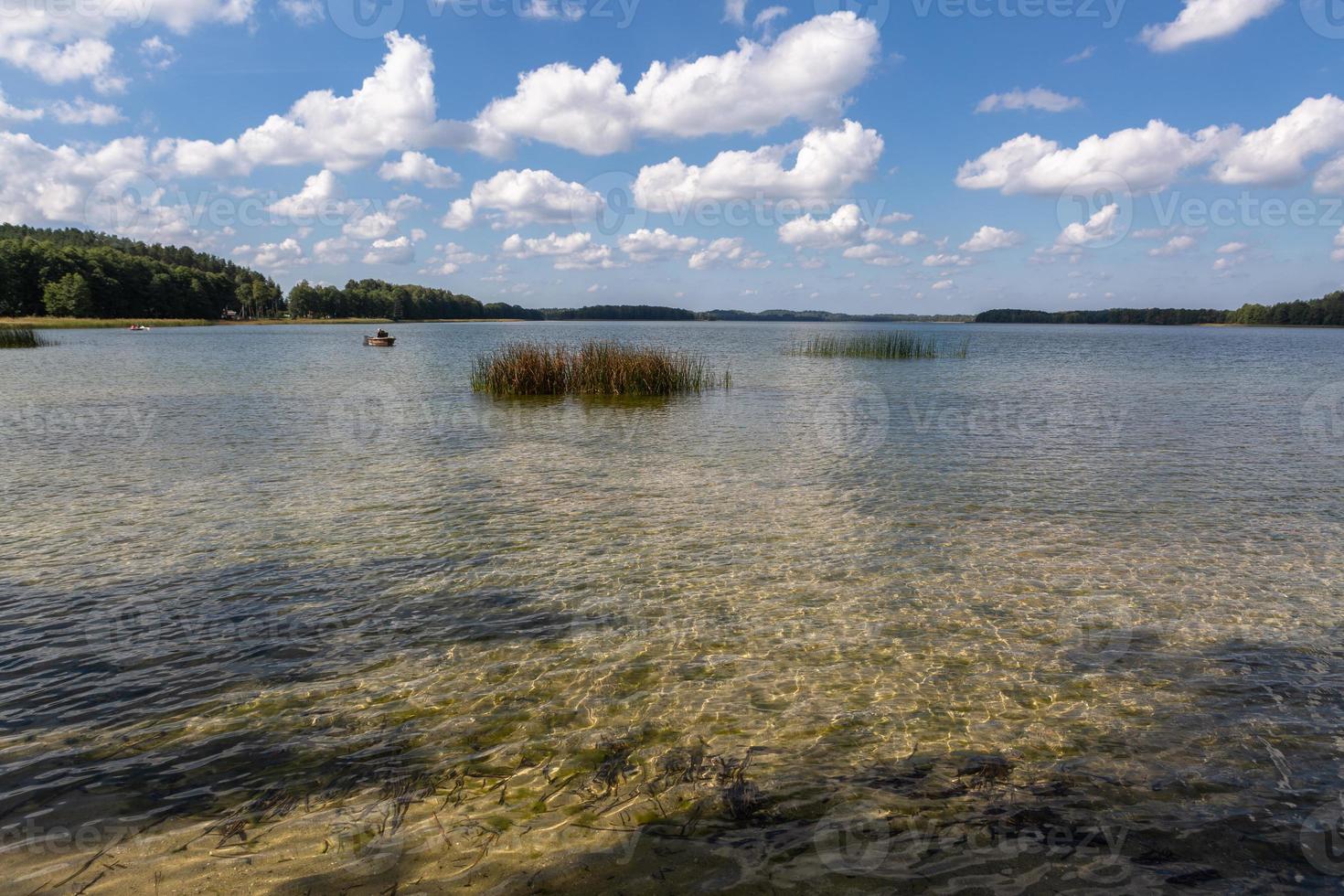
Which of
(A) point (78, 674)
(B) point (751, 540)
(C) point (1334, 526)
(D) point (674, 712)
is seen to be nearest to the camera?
(D) point (674, 712)

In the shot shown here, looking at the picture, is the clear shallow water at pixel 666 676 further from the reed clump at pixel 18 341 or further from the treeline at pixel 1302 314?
the treeline at pixel 1302 314

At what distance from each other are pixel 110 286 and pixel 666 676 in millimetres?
136909

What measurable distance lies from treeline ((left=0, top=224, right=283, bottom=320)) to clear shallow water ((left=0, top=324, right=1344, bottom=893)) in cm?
11474

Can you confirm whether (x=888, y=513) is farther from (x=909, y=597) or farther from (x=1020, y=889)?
(x=1020, y=889)

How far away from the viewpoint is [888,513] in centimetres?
1109

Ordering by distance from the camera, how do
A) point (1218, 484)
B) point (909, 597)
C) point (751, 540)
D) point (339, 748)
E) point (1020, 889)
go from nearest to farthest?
point (1020, 889), point (339, 748), point (909, 597), point (751, 540), point (1218, 484)

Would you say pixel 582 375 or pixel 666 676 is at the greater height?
pixel 582 375

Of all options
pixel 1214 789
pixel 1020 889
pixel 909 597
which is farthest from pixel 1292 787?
pixel 909 597

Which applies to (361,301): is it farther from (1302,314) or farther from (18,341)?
(1302,314)

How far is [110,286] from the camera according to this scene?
357 feet

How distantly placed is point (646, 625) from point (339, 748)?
2967mm

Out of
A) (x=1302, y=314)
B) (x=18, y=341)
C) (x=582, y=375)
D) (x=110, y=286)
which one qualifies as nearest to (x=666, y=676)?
(x=582, y=375)

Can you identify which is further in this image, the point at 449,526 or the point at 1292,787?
the point at 449,526

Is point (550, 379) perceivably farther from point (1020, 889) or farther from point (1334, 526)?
point (1020, 889)
